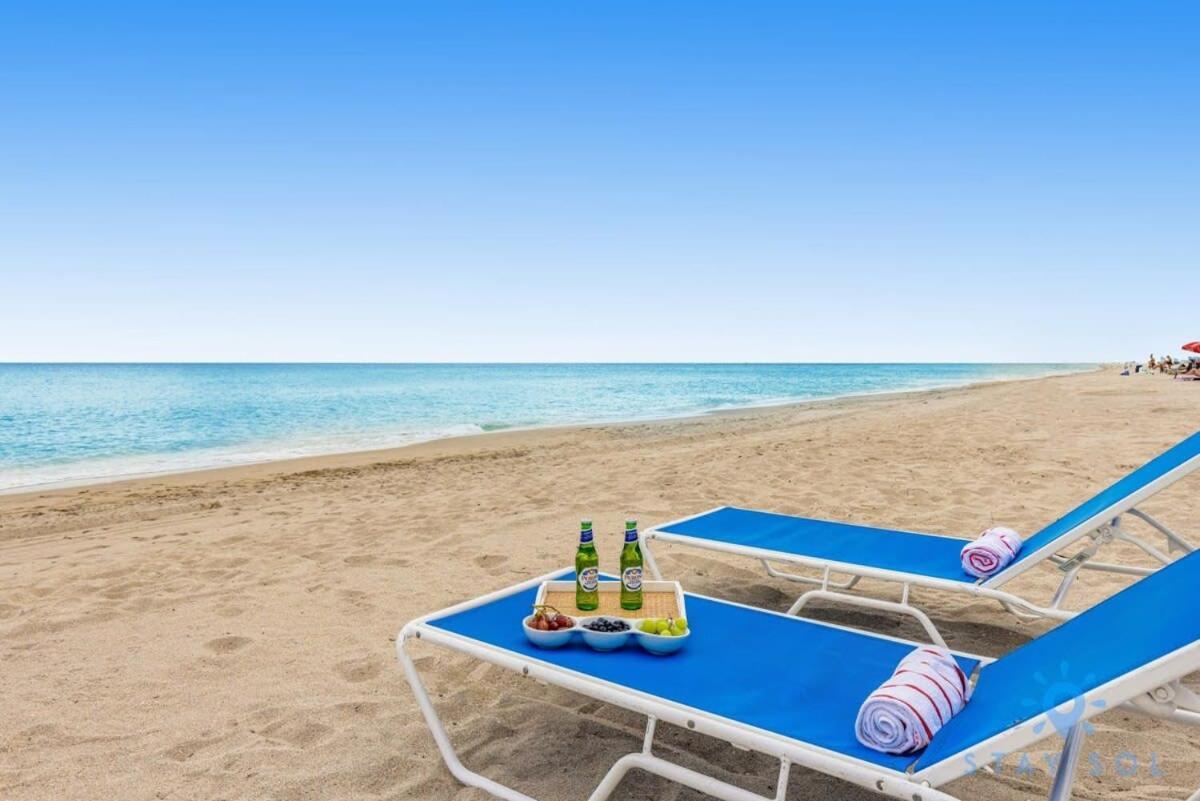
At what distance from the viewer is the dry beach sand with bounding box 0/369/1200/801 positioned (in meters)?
2.43

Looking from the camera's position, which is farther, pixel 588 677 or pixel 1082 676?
pixel 588 677

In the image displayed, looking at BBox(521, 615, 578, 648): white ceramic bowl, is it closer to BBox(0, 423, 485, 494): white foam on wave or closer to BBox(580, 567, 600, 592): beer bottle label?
BBox(580, 567, 600, 592): beer bottle label

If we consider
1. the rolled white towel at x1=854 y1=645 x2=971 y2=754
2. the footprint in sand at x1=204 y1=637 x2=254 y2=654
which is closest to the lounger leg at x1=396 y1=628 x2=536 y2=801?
the rolled white towel at x1=854 y1=645 x2=971 y2=754

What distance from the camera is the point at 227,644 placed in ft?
11.6

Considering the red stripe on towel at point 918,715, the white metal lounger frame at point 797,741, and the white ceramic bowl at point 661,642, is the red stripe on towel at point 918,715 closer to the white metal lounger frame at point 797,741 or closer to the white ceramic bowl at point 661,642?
the white metal lounger frame at point 797,741

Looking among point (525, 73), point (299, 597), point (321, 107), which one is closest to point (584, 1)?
point (525, 73)

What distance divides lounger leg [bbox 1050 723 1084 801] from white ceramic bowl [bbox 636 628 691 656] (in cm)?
100

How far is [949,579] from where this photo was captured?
116 inches

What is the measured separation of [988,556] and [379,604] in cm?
309

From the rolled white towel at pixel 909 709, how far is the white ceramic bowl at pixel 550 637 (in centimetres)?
90

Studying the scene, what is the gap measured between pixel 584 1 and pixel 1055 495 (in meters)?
15.6

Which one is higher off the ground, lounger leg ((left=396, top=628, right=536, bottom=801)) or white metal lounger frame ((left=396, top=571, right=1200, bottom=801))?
white metal lounger frame ((left=396, top=571, right=1200, bottom=801))

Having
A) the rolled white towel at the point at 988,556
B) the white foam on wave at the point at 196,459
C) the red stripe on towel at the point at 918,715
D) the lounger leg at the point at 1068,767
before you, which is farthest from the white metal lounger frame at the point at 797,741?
the white foam on wave at the point at 196,459

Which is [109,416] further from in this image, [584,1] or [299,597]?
[299,597]
